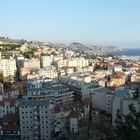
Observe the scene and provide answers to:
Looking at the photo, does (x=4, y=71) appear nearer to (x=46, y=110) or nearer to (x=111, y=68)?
(x=111, y=68)

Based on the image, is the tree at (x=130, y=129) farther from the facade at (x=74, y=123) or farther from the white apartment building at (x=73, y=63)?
the white apartment building at (x=73, y=63)

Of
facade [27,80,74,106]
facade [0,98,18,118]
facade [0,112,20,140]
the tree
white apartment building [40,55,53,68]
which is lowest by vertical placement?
facade [0,112,20,140]

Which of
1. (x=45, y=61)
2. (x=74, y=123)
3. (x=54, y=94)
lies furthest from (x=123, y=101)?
(x=45, y=61)

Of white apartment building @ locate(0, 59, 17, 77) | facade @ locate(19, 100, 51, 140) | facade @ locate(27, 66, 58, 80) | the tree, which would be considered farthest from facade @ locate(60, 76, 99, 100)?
the tree

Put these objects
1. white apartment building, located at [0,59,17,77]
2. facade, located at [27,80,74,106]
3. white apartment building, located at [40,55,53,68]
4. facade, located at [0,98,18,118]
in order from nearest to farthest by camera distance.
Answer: facade, located at [0,98,18,118] → facade, located at [27,80,74,106] → white apartment building, located at [0,59,17,77] → white apartment building, located at [40,55,53,68]

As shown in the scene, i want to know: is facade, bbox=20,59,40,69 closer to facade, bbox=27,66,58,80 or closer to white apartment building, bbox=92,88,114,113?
facade, bbox=27,66,58,80

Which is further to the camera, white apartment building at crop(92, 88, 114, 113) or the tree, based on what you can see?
white apartment building at crop(92, 88, 114, 113)

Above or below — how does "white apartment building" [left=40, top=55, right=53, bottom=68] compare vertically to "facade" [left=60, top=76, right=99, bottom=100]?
above

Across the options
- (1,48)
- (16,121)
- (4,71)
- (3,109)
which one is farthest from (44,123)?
(1,48)
